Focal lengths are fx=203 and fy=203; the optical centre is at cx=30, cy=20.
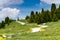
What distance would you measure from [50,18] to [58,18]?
7.15m

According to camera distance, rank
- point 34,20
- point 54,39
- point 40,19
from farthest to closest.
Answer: point 34,20, point 40,19, point 54,39

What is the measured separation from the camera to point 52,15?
176125 mm

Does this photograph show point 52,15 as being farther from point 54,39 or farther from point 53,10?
point 54,39

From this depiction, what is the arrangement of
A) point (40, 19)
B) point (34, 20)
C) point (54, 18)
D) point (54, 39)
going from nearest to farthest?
point (54, 39) < point (54, 18) < point (40, 19) < point (34, 20)

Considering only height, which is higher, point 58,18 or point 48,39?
point 48,39

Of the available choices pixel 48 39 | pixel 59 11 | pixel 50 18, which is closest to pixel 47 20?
pixel 50 18

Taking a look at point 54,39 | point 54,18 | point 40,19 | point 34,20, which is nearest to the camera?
point 54,39

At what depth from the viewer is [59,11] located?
185m

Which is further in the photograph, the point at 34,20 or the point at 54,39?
the point at 34,20

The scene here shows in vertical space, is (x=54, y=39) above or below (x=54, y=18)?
above

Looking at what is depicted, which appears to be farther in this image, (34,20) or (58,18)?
(34,20)

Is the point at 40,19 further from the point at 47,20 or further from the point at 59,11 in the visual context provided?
the point at 59,11

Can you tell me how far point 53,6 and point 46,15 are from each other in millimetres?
23210

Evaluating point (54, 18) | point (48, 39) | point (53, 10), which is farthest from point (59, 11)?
point (48, 39)
